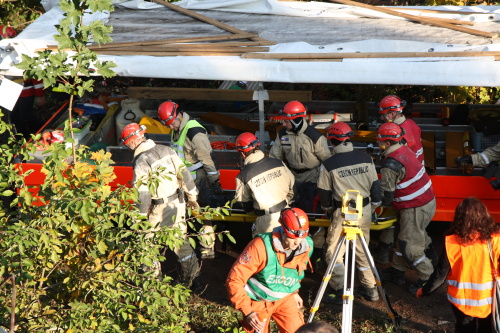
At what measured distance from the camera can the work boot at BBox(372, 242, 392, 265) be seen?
7605 millimetres

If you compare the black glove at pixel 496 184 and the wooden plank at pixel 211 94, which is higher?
the wooden plank at pixel 211 94

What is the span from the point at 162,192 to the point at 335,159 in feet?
5.84

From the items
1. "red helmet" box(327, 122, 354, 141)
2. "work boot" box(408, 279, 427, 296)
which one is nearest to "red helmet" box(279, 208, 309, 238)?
"red helmet" box(327, 122, 354, 141)

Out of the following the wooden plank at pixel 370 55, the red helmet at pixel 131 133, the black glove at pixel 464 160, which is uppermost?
the wooden plank at pixel 370 55

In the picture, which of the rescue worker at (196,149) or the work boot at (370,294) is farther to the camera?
the rescue worker at (196,149)

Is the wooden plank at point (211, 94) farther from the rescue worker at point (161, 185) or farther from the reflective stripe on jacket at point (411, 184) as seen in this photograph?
the reflective stripe on jacket at point (411, 184)

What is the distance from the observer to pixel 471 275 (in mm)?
5125

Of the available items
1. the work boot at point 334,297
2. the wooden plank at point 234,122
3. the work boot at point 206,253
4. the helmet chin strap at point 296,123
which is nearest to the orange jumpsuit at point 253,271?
the work boot at point 334,297

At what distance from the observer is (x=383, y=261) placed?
7676mm

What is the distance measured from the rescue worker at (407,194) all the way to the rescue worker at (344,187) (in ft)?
0.63

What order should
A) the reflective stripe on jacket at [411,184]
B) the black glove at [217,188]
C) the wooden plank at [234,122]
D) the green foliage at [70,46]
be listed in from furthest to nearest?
the wooden plank at [234,122]
the black glove at [217,188]
the reflective stripe on jacket at [411,184]
the green foliage at [70,46]

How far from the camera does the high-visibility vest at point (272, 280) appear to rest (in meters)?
5.29

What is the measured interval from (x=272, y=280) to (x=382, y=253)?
8.59 feet

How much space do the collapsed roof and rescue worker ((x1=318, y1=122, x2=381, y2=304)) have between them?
79cm
